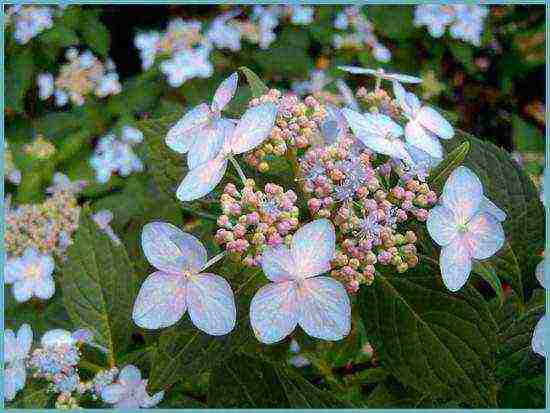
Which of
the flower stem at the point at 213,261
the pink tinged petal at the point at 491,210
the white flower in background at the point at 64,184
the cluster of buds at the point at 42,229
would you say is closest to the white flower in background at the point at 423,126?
the pink tinged petal at the point at 491,210

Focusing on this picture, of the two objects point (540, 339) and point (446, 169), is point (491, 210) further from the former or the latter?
point (540, 339)

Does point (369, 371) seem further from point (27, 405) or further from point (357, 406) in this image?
point (27, 405)

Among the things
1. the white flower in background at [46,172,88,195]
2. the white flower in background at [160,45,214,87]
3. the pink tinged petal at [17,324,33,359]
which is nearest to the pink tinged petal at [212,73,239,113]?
the pink tinged petal at [17,324,33,359]

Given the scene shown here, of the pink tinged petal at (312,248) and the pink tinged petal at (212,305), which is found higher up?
the pink tinged petal at (312,248)

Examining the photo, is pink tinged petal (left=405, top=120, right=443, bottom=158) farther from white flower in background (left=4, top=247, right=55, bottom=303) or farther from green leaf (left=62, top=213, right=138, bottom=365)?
white flower in background (left=4, top=247, right=55, bottom=303)

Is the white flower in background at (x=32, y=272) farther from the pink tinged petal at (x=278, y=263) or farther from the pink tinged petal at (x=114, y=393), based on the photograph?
the pink tinged petal at (x=278, y=263)

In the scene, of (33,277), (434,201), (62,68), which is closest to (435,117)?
(434,201)

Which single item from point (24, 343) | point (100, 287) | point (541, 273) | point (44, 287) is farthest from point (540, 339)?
point (44, 287)
